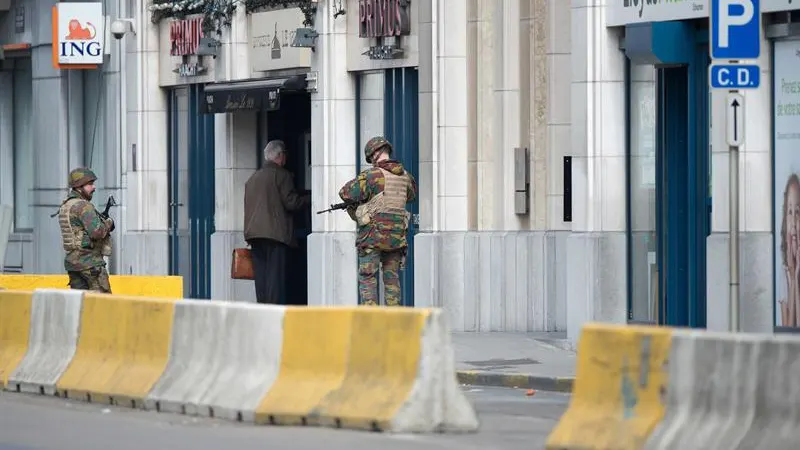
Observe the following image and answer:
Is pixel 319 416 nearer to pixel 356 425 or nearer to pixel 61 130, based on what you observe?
pixel 356 425

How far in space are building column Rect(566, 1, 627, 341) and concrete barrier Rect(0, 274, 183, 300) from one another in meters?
5.81

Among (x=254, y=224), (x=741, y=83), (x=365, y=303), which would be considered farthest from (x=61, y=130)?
(x=741, y=83)

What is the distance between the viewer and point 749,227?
1764cm

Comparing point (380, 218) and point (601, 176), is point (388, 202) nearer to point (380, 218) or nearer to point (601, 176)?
point (380, 218)

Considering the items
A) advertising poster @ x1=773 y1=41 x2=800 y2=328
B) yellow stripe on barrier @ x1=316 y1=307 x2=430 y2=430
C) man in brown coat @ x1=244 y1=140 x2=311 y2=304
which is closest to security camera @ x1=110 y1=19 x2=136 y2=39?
man in brown coat @ x1=244 y1=140 x2=311 y2=304

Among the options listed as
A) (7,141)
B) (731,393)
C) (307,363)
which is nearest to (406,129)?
(307,363)

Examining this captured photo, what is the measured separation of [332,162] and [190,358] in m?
10.5

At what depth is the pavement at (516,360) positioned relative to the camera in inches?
640

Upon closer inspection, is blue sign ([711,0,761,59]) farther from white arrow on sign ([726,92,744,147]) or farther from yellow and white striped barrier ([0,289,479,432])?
yellow and white striped barrier ([0,289,479,432])

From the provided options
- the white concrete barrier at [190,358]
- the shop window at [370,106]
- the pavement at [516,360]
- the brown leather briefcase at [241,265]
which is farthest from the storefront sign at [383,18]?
the white concrete barrier at [190,358]

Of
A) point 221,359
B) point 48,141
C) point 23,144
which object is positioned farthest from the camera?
point 23,144

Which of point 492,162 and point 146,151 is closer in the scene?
point 492,162

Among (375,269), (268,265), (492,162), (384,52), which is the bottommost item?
(268,265)

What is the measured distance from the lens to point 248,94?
2548cm
